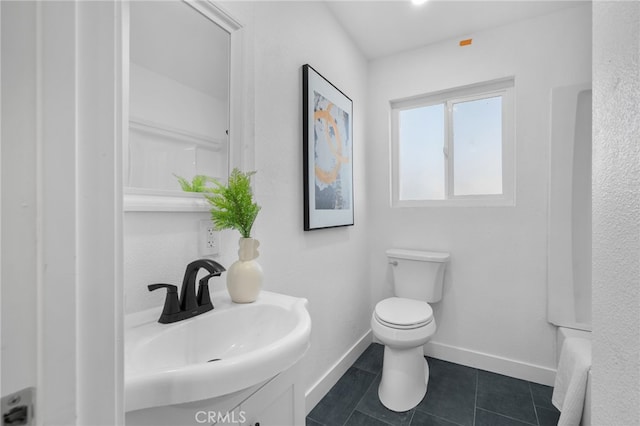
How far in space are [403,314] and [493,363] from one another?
2.92ft

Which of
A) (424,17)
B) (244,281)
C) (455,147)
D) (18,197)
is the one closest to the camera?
(18,197)

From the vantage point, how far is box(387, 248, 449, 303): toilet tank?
2004 millimetres

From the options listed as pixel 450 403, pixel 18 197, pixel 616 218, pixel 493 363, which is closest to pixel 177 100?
pixel 18 197

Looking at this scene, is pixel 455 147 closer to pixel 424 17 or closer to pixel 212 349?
pixel 424 17

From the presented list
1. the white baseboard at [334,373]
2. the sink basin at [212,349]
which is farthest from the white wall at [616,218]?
the white baseboard at [334,373]

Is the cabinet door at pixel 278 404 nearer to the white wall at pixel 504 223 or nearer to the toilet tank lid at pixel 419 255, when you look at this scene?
the toilet tank lid at pixel 419 255

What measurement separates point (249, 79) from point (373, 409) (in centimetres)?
182

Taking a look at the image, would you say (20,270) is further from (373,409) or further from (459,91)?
(459,91)

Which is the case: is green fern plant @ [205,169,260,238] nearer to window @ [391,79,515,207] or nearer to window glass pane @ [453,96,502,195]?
window @ [391,79,515,207]

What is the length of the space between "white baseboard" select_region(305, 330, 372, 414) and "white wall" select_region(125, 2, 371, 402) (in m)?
0.04

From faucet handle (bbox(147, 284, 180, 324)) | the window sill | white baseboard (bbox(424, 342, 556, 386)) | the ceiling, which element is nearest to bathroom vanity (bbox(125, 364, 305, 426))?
faucet handle (bbox(147, 284, 180, 324))

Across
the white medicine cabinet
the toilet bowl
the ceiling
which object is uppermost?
the ceiling

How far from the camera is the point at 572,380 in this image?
4.25ft

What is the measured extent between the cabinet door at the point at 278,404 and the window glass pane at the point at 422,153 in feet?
5.85
